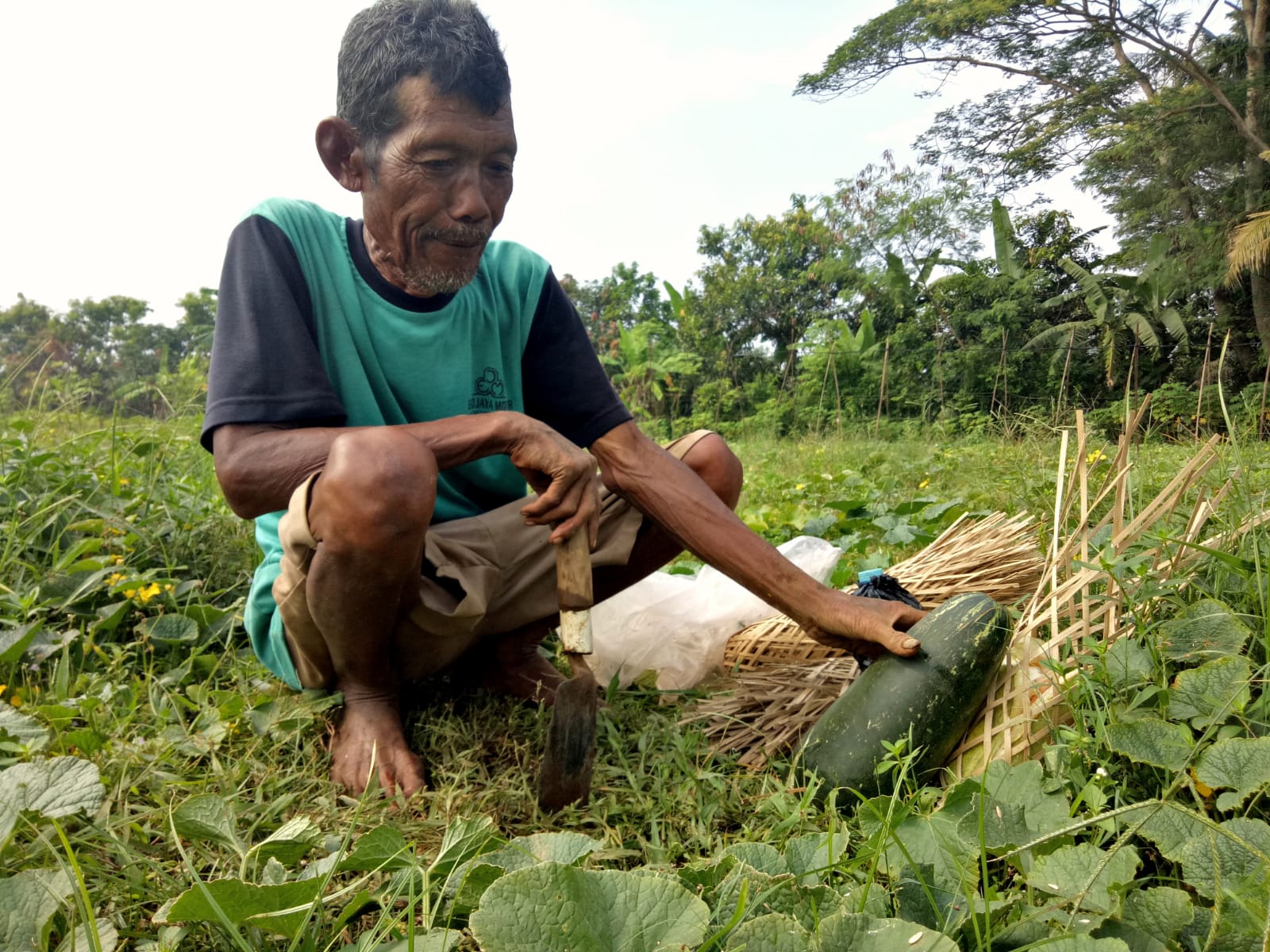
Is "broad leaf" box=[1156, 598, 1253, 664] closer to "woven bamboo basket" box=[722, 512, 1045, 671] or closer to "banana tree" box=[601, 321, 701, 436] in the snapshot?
"woven bamboo basket" box=[722, 512, 1045, 671]

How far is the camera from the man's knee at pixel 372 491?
1662 mm

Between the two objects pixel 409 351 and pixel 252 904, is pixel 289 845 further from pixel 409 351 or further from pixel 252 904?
pixel 409 351

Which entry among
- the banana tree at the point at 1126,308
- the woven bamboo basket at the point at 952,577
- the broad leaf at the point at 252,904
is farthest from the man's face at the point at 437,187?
the banana tree at the point at 1126,308

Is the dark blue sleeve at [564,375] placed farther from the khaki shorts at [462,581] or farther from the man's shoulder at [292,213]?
the man's shoulder at [292,213]

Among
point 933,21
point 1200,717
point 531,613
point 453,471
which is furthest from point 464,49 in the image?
point 933,21

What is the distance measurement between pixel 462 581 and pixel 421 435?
1.40ft

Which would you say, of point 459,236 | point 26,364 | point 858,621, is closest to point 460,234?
point 459,236

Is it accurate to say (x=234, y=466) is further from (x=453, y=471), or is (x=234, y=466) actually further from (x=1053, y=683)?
(x=1053, y=683)

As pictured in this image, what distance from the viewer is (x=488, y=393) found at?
2.37 meters

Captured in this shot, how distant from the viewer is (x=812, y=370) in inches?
851

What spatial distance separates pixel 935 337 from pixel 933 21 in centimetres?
864

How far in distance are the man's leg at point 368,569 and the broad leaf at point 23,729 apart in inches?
22.3

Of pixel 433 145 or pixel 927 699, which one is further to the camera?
pixel 433 145

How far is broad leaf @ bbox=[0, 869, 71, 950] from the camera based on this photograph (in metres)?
1.05
